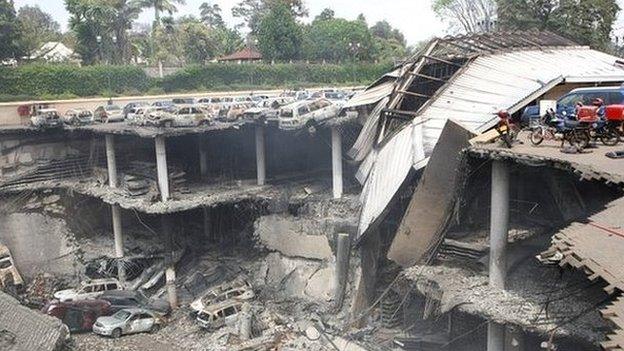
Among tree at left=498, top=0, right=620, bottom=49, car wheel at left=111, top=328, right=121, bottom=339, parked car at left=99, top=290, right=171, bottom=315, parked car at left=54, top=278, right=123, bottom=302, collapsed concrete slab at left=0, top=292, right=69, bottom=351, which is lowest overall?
car wheel at left=111, top=328, right=121, bottom=339

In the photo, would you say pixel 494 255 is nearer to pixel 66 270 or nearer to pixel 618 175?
pixel 618 175

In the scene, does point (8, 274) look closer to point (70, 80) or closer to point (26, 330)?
point (26, 330)

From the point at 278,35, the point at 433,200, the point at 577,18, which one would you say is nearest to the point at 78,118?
the point at 433,200

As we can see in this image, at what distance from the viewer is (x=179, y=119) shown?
1286 inches

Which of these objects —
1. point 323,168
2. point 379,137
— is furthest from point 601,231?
point 323,168

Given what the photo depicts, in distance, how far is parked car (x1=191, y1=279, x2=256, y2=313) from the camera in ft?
92.5

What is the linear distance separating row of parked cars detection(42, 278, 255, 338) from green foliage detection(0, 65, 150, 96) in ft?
86.0

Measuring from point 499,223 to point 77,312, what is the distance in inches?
778

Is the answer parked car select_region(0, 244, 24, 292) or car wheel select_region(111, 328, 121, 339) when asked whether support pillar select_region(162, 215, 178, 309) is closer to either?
car wheel select_region(111, 328, 121, 339)

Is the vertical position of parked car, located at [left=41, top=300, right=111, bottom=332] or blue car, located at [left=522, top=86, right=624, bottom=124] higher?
blue car, located at [left=522, top=86, right=624, bottom=124]

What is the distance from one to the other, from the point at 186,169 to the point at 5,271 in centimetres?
1105

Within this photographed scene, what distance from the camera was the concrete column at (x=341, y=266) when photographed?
26547 mm

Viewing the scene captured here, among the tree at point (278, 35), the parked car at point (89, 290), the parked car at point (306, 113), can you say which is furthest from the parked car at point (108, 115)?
the tree at point (278, 35)

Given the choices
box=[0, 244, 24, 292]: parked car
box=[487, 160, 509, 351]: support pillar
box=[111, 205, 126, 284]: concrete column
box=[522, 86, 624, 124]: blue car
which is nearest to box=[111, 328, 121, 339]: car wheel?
box=[111, 205, 126, 284]: concrete column
